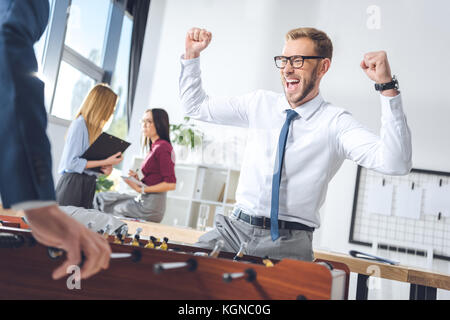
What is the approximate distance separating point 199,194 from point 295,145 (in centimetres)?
352

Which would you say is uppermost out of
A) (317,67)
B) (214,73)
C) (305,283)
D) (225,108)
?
(214,73)

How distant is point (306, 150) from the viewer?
1.79 metres

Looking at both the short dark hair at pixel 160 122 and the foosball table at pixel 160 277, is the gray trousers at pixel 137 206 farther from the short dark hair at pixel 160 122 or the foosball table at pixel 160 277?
the foosball table at pixel 160 277

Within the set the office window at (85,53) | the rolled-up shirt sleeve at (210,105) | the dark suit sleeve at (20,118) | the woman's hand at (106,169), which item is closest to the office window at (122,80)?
the office window at (85,53)

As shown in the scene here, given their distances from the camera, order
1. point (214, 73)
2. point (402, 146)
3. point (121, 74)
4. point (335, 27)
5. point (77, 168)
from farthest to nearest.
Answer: point (121, 74), point (214, 73), point (335, 27), point (77, 168), point (402, 146)

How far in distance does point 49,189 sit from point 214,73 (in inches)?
212

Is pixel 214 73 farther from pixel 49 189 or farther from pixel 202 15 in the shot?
pixel 49 189

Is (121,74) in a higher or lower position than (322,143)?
higher

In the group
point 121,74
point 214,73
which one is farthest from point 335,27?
point 121,74

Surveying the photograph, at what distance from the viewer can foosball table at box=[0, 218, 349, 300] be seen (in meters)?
1.02

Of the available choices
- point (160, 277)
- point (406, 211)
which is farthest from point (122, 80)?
point (160, 277)

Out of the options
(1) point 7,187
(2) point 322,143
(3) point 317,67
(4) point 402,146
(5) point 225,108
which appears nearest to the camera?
(1) point 7,187

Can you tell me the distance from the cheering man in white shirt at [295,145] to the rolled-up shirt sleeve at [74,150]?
1522 mm

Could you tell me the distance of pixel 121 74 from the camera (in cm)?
706
